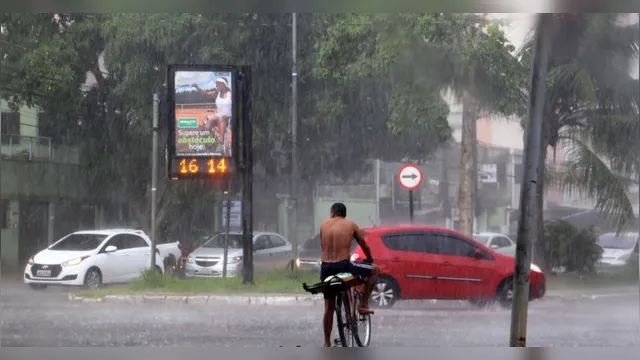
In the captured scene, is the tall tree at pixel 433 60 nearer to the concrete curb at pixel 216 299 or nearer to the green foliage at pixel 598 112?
the green foliage at pixel 598 112

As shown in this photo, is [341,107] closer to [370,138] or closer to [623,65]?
[370,138]

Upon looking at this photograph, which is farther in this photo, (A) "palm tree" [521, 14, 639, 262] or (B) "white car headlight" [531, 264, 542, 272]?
(B) "white car headlight" [531, 264, 542, 272]

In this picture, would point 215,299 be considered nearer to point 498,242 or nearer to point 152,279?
point 152,279

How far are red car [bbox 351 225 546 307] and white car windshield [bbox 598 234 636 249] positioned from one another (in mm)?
1263

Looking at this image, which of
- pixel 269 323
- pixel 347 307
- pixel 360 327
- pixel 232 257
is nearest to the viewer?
pixel 347 307

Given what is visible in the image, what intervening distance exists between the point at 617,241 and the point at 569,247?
563 mm

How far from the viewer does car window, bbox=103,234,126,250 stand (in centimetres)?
954

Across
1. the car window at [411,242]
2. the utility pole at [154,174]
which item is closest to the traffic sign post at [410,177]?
the car window at [411,242]

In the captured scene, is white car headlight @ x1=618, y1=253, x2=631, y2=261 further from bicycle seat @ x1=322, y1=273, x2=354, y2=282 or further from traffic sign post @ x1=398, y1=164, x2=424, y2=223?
bicycle seat @ x1=322, y1=273, x2=354, y2=282

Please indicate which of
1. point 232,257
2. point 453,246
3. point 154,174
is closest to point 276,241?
point 232,257

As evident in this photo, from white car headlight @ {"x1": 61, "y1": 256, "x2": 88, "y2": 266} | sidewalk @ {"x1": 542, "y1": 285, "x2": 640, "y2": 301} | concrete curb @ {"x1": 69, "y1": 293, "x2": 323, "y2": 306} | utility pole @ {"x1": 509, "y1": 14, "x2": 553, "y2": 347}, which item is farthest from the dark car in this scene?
sidewalk @ {"x1": 542, "y1": 285, "x2": 640, "y2": 301}

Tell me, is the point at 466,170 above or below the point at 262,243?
above

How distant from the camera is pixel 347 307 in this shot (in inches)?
295

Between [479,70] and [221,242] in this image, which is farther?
[479,70]
